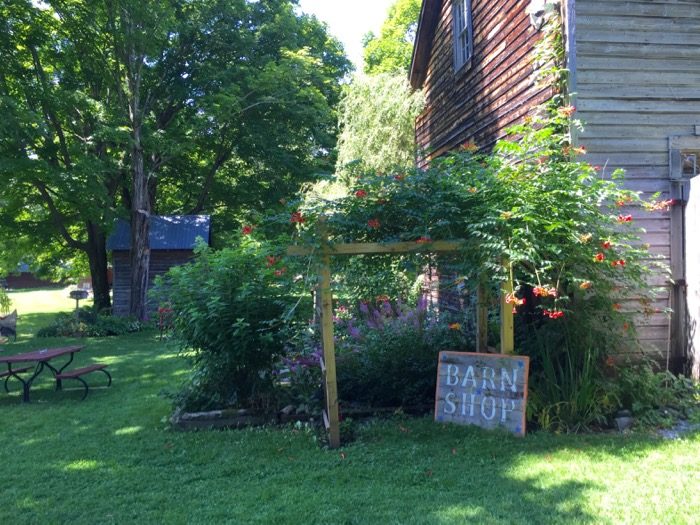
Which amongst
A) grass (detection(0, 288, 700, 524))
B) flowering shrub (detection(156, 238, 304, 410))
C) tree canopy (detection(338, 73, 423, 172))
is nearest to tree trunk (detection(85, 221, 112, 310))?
tree canopy (detection(338, 73, 423, 172))

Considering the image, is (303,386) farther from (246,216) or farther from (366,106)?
(246,216)

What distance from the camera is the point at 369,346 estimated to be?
20.2 feet

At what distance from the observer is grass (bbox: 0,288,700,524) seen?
352 centimetres

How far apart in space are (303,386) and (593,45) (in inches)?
195

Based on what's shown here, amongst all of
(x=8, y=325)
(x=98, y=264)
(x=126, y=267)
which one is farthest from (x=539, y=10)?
(x=98, y=264)

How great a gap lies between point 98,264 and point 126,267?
1573mm

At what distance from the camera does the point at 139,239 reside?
1678cm

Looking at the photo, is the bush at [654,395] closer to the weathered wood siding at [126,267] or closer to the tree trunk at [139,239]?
the tree trunk at [139,239]

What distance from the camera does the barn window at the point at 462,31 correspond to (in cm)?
937

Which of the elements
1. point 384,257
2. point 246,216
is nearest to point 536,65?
point 384,257

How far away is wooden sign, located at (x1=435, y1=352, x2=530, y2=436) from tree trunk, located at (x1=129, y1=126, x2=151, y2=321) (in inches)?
516

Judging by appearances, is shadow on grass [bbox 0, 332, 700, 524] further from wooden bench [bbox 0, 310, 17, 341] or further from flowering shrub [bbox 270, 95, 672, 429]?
wooden bench [bbox 0, 310, 17, 341]

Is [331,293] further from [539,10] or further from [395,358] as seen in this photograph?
[539,10]

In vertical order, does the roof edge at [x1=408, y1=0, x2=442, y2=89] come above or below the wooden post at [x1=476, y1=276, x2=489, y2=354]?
above
